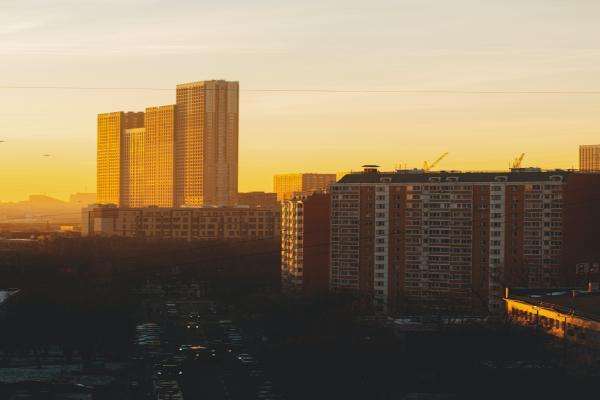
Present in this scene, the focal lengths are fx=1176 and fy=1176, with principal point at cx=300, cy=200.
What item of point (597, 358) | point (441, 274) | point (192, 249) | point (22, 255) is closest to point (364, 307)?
point (441, 274)

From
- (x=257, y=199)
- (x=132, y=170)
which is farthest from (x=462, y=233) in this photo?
(x=132, y=170)

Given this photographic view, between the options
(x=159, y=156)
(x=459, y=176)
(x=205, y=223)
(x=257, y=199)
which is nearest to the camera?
(x=459, y=176)

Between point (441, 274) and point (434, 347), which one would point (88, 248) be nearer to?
point (441, 274)

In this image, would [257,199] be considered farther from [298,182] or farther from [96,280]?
[96,280]

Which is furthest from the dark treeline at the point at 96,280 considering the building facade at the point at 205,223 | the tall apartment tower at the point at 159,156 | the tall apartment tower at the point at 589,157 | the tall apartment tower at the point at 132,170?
the tall apartment tower at the point at 132,170

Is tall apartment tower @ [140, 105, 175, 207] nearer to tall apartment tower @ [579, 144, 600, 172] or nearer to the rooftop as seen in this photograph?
tall apartment tower @ [579, 144, 600, 172]
